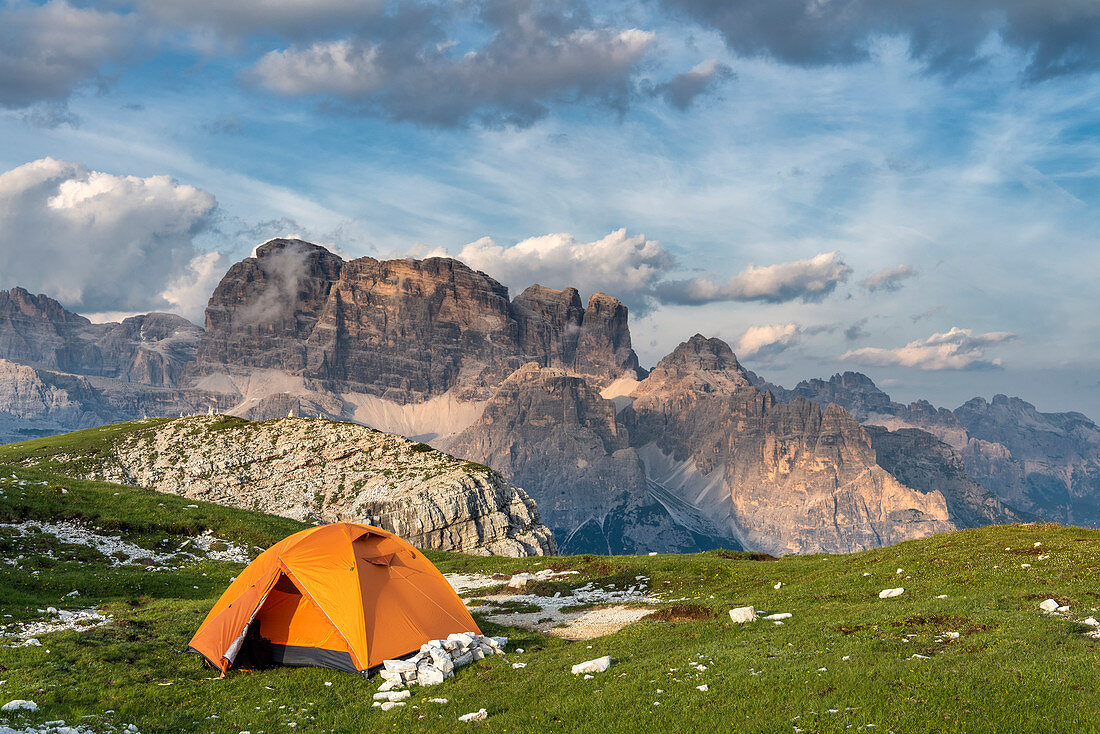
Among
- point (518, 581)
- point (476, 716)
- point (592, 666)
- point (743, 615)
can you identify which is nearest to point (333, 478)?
point (518, 581)

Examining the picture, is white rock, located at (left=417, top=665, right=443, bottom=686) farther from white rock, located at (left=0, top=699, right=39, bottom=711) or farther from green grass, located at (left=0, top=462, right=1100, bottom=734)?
white rock, located at (left=0, top=699, right=39, bottom=711)

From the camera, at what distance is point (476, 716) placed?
17.0 m

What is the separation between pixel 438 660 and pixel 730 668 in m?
9.07

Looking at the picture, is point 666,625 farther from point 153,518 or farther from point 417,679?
point 153,518

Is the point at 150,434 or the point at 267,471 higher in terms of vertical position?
the point at 150,434

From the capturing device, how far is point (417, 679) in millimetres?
20766

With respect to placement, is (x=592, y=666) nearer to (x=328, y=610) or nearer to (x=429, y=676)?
(x=429, y=676)

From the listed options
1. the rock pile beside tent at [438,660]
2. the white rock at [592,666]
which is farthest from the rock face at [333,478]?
the white rock at [592,666]

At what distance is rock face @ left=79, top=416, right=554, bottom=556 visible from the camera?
83625mm

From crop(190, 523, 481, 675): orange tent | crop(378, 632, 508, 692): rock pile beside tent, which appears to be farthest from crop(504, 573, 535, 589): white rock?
crop(378, 632, 508, 692): rock pile beside tent

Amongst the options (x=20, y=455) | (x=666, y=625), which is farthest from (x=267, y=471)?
(x=666, y=625)

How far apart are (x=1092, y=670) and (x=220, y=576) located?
42.1 meters

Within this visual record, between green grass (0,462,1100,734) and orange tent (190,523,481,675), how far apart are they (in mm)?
1044

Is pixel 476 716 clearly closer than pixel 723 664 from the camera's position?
Yes
